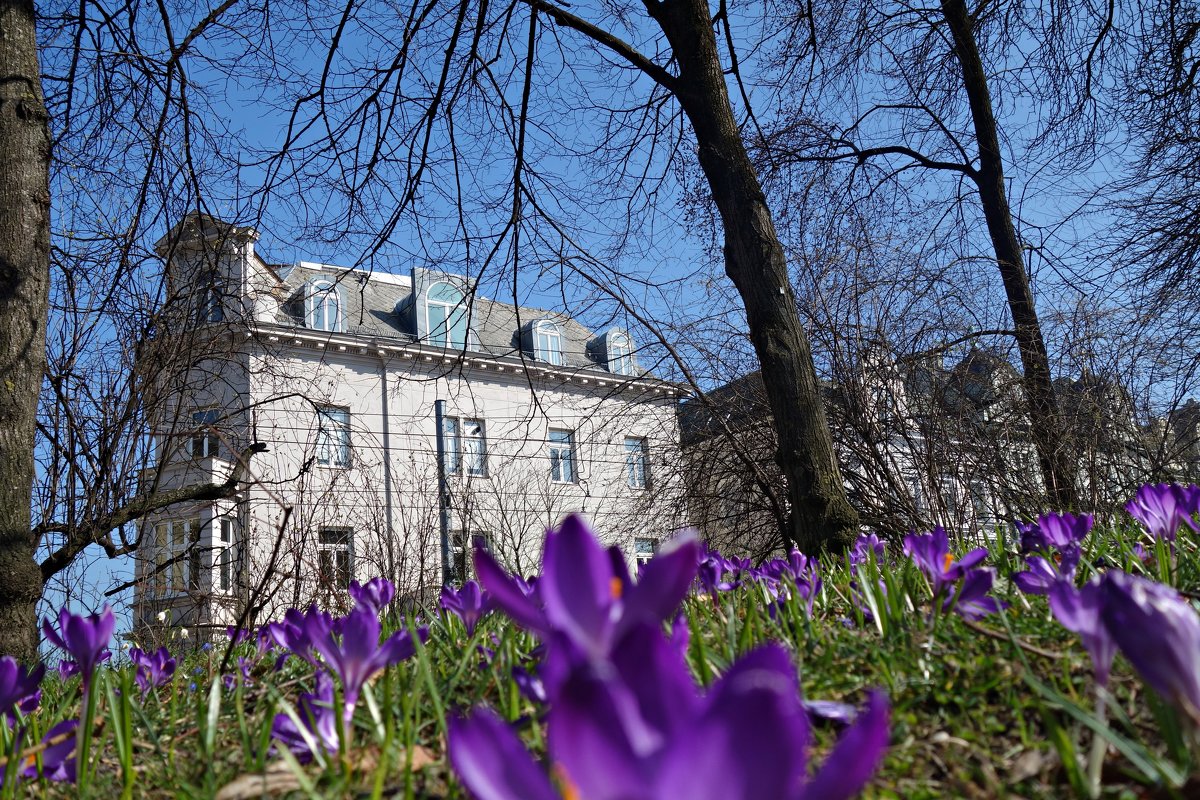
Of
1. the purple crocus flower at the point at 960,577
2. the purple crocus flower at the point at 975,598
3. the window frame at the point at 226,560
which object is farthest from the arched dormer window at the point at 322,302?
the purple crocus flower at the point at 975,598

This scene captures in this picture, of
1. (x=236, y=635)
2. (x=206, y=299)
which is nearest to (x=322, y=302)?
(x=206, y=299)

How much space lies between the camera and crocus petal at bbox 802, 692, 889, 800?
1.23ft

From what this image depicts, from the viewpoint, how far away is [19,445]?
332 centimetres

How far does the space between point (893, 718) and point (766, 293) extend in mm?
3684

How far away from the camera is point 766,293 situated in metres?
4.45

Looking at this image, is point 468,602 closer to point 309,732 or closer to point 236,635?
point 236,635

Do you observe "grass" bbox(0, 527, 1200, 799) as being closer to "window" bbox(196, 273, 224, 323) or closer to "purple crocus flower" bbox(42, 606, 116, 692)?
"purple crocus flower" bbox(42, 606, 116, 692)

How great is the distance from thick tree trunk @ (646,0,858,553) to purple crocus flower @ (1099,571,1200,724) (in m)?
3.42

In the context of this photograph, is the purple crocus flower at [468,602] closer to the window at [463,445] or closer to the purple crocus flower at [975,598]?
the purple crocus flower at [975,598]

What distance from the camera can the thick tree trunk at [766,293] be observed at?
4.12m

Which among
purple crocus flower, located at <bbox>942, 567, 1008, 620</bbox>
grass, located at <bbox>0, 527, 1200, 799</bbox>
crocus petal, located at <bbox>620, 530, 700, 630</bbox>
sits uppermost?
crocus petal, located at <bbox>620, 530, 700, 630</bbox>

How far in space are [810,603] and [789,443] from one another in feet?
8.92

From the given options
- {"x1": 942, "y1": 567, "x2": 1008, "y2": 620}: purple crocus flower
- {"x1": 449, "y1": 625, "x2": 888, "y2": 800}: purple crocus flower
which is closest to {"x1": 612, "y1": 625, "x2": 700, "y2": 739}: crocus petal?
{"x1": 449, "y1": 625, "x2": 888, "y2": 800}: purple crocus flower

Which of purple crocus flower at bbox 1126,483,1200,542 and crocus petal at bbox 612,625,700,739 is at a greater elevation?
purple crocus flower at bbox 1126,483,1200,542
